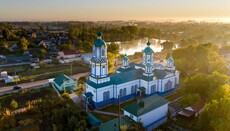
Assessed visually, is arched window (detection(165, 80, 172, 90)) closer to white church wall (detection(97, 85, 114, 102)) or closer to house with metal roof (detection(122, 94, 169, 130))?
house with metal roof (detection(122, 94, 169, 130))

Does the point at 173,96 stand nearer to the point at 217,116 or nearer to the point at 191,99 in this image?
the point at 191,99

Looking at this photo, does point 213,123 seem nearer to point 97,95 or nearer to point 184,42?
point 97,95

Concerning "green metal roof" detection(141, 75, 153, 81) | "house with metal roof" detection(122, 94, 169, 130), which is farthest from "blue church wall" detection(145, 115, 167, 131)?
"green metal roof" detection(141, 75, 153, 81)

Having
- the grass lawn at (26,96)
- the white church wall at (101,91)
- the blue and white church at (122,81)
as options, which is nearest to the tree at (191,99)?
the blue and white church at (122,81)

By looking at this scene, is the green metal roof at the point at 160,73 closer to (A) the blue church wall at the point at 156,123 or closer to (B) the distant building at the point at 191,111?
(B) the distant building at the point at 191,111

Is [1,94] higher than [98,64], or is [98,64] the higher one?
[98,64]

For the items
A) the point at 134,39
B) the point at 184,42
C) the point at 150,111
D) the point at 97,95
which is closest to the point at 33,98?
the point at 97,95
